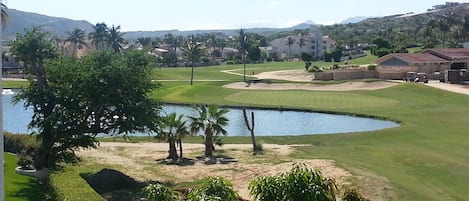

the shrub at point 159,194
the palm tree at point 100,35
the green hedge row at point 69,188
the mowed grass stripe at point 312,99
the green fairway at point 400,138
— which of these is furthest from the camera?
the palm tree at point 100,35

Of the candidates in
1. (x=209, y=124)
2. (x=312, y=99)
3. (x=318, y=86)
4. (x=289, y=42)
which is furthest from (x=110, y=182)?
(x=289, y=42)

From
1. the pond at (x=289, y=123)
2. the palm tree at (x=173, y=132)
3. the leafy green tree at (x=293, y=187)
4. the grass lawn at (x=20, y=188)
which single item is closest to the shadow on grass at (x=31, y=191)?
the grass lawn at (x=20, y=188)

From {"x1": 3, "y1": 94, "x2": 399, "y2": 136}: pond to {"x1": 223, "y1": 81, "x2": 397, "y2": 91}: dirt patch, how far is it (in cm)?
2364

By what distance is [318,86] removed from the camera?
281 feet

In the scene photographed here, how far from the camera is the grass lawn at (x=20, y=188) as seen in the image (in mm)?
23203

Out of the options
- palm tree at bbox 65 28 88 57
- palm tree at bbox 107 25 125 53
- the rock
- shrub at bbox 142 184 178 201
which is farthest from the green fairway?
palm tree at bbox 65 28 88 57

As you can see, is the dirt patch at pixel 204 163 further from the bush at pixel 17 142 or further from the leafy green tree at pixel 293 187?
the leafy green tree at pixel 293 187

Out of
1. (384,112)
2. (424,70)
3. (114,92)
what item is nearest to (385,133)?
(384,112)

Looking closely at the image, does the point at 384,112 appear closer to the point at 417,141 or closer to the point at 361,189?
the point at 417,141

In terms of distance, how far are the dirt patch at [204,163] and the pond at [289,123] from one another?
885 cm

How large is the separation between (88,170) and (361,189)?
40.9 ft

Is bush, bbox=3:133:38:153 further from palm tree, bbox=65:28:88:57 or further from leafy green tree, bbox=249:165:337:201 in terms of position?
palm tree, bbox=65:28:88:57

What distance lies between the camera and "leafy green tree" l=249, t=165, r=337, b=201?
35.4 feet

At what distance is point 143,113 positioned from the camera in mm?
28781
